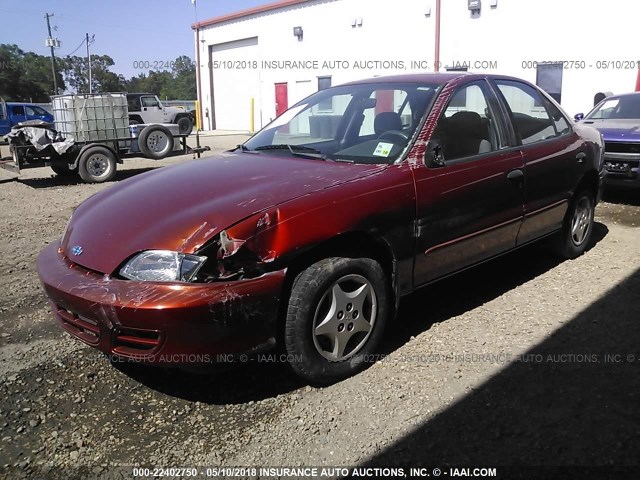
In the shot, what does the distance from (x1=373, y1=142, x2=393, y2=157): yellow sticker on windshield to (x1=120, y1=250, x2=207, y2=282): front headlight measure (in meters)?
1.35

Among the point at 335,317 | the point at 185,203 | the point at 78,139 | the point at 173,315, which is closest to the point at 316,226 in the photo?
the point at 335,317

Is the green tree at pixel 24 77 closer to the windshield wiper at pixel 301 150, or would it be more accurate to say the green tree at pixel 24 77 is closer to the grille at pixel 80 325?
the windshield wiper at pixel 301 150

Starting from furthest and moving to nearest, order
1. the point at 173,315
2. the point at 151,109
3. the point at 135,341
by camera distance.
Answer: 1. the point at 151,109
2. the point at 135,341
3. the point at 173,315

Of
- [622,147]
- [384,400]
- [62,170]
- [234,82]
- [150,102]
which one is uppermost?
[234,82]

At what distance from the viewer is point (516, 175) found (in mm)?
3775

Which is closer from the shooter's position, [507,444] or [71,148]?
[507,444]

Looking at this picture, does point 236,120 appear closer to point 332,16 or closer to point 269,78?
point 269,78

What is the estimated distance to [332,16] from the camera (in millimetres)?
19359

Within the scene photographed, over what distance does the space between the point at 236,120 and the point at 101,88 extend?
2595 inches

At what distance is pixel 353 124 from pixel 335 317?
5.19 feet

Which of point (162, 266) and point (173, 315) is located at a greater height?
point (162, 266)

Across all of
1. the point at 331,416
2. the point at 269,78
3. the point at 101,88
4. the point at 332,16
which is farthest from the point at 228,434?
the point at 101,88

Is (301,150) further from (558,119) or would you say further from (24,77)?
(24,77)

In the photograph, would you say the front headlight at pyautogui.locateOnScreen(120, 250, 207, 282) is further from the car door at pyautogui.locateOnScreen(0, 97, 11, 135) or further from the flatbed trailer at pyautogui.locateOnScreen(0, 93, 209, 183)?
the car door at pyautogui.locateOnScreen(0, 97, 11, 135)
